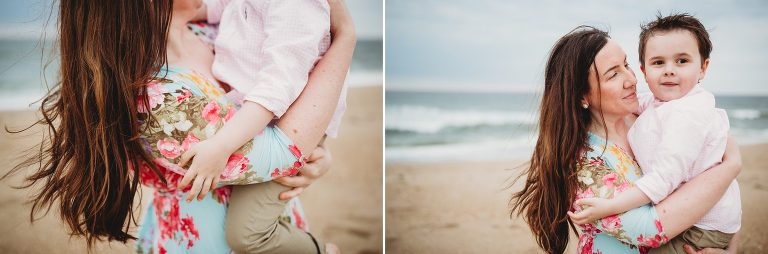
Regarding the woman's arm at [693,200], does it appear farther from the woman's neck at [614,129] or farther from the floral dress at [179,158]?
the floral dress at [179,158]

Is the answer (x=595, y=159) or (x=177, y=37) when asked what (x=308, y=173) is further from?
(x=595, y=159)

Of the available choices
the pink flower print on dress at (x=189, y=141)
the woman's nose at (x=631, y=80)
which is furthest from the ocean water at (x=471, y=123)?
the pink flower print on dress at (x=189, y=141)

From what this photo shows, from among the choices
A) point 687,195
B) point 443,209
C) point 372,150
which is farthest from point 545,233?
point 372,150

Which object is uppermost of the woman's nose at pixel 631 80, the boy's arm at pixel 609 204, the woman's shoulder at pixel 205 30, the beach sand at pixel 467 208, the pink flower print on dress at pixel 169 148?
the woman's shoulder at pixel 205 30

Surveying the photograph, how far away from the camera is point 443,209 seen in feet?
8.92

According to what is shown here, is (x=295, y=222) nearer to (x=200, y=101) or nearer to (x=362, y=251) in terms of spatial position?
(x=200, y=101)

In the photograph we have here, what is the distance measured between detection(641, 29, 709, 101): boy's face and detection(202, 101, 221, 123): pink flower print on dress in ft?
3.93

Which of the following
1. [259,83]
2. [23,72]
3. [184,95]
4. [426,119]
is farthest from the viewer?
[426,119]

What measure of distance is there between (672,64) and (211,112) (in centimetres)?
126

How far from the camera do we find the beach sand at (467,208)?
194 centimetres

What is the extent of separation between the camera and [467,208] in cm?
261

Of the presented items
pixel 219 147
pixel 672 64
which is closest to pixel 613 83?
pixel 672 64

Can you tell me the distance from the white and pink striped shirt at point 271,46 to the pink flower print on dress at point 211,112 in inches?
3.7

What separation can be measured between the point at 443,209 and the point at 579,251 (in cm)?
79
